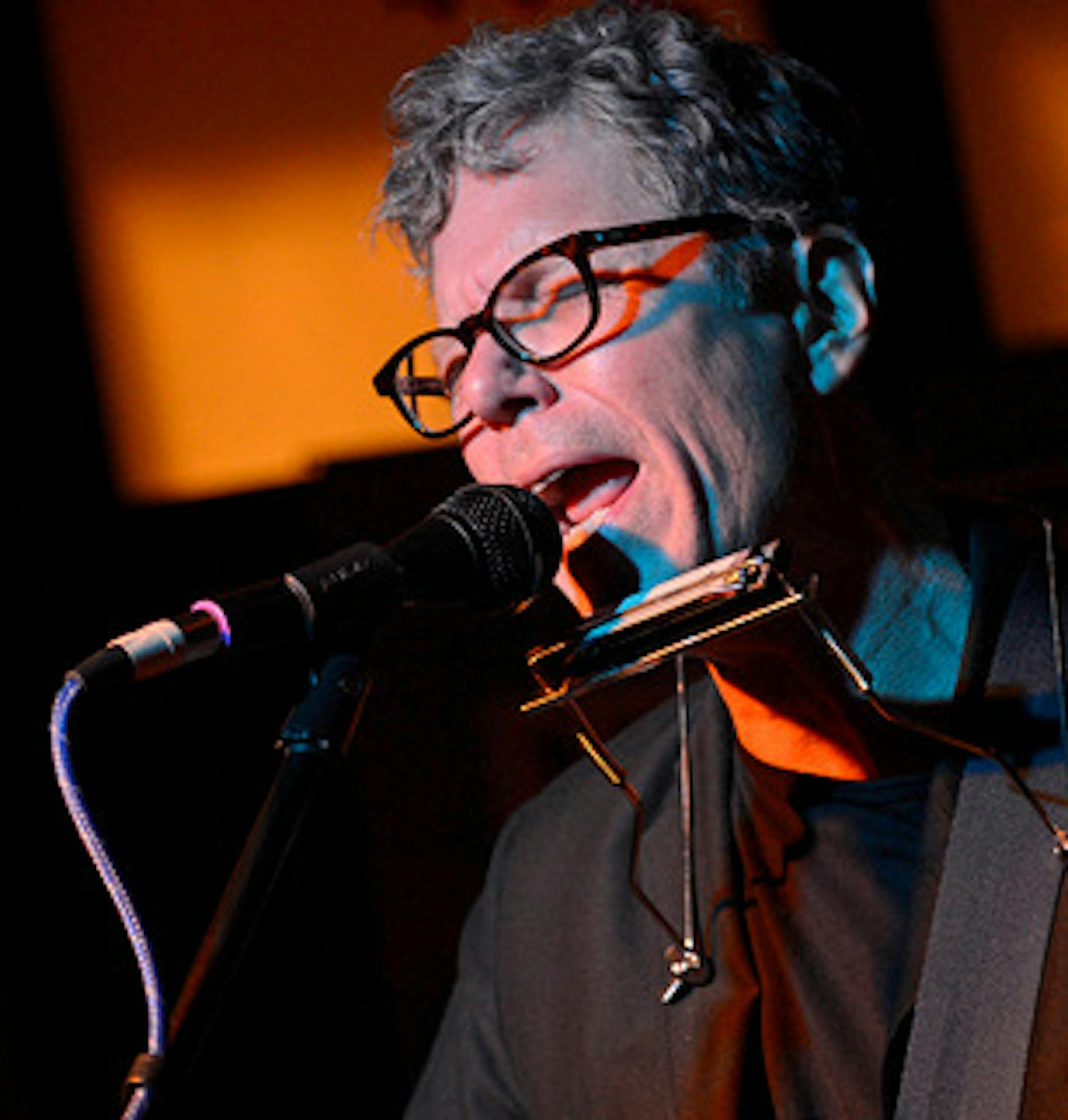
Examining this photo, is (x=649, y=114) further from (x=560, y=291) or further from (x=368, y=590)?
(x=368, y=590)

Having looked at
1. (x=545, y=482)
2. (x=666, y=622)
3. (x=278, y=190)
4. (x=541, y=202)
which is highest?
(x=278, y=190)

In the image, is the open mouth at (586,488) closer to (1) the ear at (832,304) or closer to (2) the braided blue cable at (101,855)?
(1) the ear at (832,304)

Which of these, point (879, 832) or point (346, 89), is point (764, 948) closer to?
point (879, 832)

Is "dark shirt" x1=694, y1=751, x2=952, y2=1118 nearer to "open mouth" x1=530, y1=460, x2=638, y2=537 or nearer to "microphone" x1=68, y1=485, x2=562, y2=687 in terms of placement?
"open mouth" x1=530, y1=460, x2=638, y2=537

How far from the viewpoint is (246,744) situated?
241 cm

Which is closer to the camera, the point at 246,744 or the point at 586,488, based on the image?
the point at 586,488

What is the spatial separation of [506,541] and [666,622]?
181 millimetres

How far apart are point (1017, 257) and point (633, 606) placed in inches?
65.5

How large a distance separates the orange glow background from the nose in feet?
3.17

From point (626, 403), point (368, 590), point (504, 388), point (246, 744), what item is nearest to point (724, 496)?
point (626, 403)

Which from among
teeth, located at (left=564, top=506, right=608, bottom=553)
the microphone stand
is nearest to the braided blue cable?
the microphone stand

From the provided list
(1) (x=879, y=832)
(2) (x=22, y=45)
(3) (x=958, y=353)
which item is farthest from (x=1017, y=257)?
(2) (x=22, y=45)

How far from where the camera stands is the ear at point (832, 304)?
181 centimetres

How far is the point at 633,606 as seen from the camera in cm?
137
